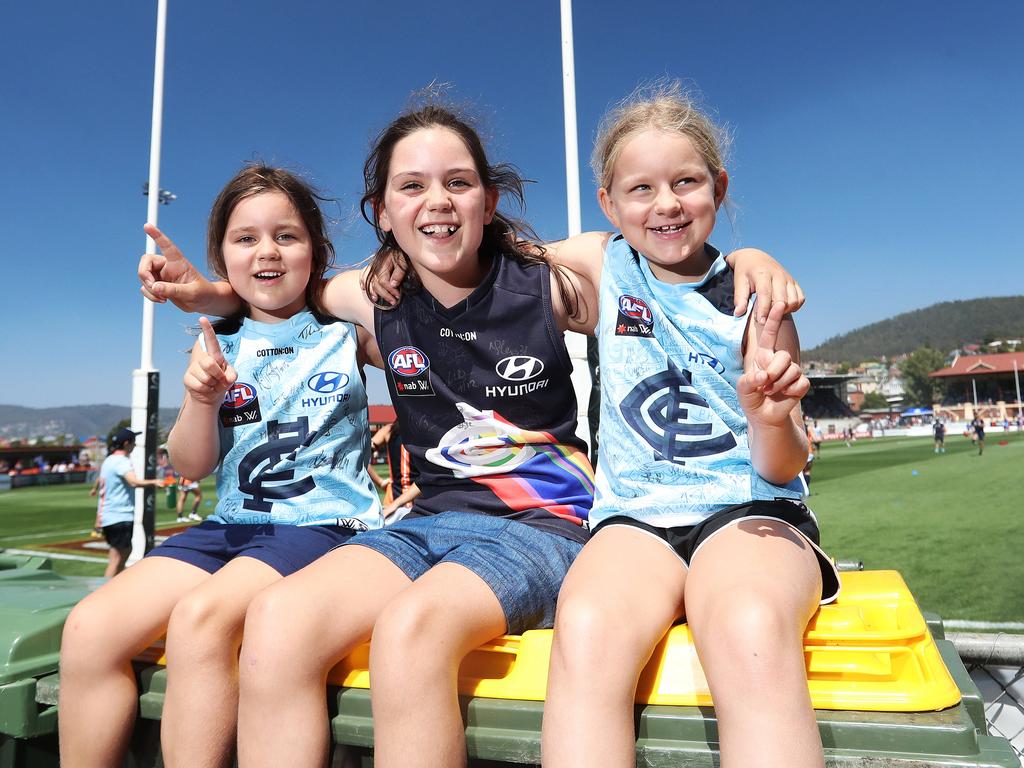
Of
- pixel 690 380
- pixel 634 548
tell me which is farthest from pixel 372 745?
pixel 690 380

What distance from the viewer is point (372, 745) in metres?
1.29

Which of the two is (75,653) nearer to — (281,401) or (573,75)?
(281,401)

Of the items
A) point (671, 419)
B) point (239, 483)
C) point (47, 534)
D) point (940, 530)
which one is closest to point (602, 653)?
point (671, 419)

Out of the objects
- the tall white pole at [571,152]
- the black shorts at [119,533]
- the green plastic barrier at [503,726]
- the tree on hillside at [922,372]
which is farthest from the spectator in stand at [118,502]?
the tree on hillside at [922,372]

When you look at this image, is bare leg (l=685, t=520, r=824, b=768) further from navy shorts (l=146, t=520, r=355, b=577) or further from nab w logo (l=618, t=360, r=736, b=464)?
navy shorts (l=146, t=520, r=355, b=577)

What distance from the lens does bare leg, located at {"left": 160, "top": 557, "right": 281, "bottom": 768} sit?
4.59 feet

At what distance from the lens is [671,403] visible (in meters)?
1.66

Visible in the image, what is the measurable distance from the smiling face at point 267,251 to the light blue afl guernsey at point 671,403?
930 millimetres

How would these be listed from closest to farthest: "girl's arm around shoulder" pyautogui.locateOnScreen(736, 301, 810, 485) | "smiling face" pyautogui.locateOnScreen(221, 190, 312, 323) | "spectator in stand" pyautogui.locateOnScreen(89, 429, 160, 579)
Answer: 1. "girl's arm around shoulder" pyautogui.locateOnScreen(736, 301, 810, 485)
2. "smiling face" pyautogui.locateOnScreen(221, 190, 312, 323)
3. "spectator in stand" pyautogui.locateOnScreen(89, 429, 160, 579)

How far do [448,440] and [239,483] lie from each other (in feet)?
2.09

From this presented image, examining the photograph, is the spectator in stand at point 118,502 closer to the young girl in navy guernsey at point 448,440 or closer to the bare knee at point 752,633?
the young girl in navy guernsey at point 448,440

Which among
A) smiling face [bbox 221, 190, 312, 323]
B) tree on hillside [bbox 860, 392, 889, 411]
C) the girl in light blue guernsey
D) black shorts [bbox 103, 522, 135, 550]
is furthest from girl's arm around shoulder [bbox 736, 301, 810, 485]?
tree on hillside [bbox 860, 392, 889, 411]

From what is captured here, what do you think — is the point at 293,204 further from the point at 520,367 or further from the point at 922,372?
the point at 922,372

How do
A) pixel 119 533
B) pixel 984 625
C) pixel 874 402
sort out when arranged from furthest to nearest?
pixel 874 402 < pixel 119 533 < pixel 984 625
